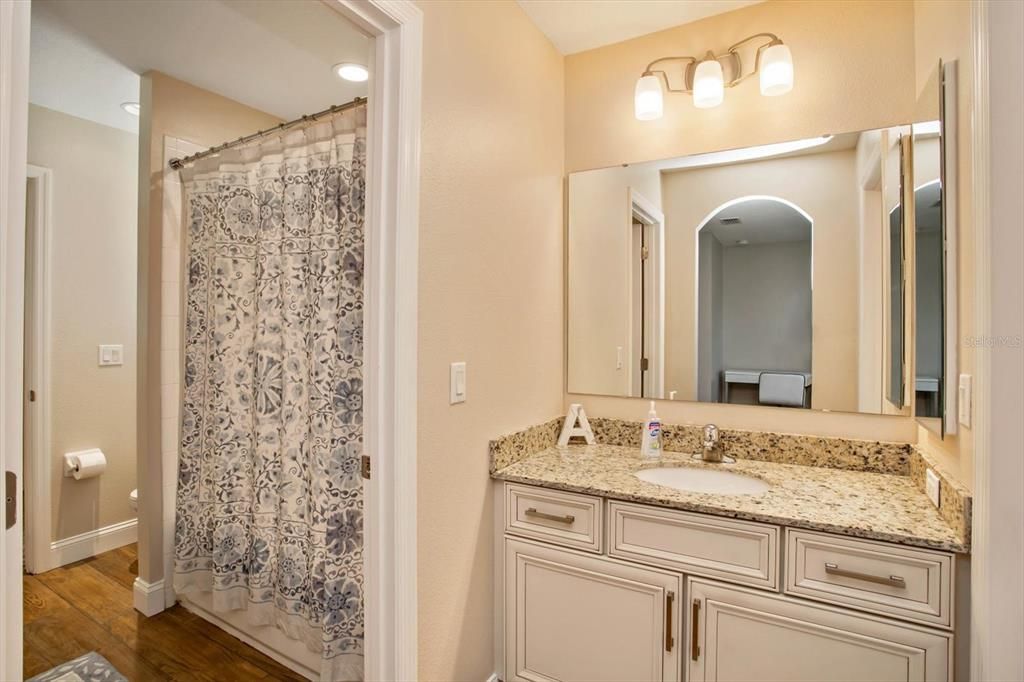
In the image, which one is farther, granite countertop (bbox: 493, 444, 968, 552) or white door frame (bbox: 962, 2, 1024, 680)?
granite countertop (bbox: 493, 444, 968, 552)

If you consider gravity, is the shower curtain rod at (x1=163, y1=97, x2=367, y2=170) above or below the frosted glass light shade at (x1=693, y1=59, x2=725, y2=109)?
below

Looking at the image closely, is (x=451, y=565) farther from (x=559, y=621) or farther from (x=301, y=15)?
(x=301, y=15)

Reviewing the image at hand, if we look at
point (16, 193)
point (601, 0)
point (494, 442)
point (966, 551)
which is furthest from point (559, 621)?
point (601, 0)

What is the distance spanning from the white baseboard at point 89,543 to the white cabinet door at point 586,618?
270 centimetres

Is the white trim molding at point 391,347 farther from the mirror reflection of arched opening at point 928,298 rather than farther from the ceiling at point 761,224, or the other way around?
the mirror reflection of arched opening at point 928,298


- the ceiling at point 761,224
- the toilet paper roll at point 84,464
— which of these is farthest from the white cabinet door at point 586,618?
the toilet paper roll at point 84,464

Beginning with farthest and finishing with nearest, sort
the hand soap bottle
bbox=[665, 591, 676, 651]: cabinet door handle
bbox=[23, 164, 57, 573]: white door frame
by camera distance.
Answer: bbox=[23, 164, 57, 573]: white door frame, the hand soap bottle, bbox=[665, 591, 676, 651]: cabinet door handle

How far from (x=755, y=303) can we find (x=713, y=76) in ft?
2.72

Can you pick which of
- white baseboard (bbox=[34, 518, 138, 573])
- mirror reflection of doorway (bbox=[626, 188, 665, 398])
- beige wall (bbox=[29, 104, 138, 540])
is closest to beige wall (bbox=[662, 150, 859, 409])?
mirror reflection of doorway (bbox=[626, 188, 665, 398])

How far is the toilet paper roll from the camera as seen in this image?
2947mm

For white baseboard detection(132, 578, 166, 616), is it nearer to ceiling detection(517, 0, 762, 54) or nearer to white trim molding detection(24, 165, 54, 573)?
white trim molding detection(24, 165, 54, 573)

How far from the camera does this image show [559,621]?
1.70 m

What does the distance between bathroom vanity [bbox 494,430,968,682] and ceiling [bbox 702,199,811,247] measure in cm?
82

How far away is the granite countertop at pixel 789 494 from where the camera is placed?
1.31m
